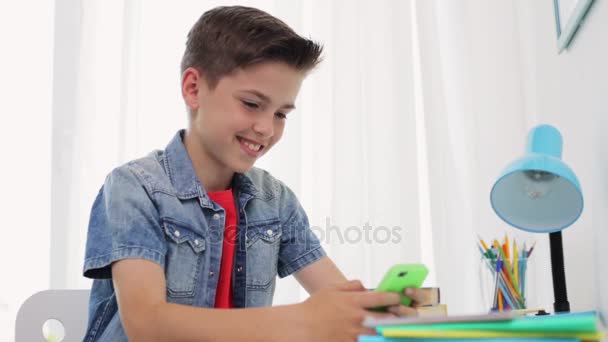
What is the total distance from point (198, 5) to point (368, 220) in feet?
2.62

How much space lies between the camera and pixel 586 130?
0.84m

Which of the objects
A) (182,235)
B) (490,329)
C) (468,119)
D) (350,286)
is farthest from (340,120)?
(490,329)

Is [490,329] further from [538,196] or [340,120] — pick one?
[340,120]

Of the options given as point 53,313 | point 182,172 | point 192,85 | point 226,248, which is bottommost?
point 53,313

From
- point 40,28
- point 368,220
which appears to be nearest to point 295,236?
point 368,220

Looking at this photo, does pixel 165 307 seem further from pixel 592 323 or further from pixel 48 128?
pixel 48 128

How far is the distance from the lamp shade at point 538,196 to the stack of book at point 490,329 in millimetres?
312

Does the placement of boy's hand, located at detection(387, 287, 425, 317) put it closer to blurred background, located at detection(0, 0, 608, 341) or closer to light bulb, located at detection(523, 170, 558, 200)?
light bulb, located at detection(523, 170, 558, 200)

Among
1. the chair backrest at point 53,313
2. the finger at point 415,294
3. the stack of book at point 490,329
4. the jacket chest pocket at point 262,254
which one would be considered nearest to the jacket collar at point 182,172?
the jacket chest pocket at point 262,254

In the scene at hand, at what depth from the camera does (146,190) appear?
34.5 inches

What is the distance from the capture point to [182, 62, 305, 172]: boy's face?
0.91m

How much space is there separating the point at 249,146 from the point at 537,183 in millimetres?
447

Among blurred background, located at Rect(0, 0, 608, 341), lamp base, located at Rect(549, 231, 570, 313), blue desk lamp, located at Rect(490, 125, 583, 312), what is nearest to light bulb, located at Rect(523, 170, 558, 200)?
blue desk lamp, located at Rect(490, 125, 583, 312)

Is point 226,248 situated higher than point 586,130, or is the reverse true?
point 586,130
